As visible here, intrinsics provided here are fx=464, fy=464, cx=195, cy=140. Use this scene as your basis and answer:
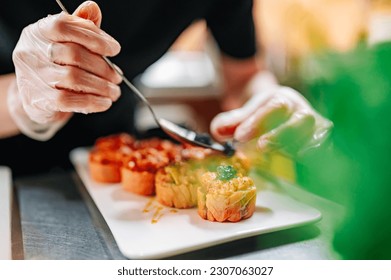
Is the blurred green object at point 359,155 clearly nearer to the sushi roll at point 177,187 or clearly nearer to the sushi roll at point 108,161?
the sushi roll at point 177,187

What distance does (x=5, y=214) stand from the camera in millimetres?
955

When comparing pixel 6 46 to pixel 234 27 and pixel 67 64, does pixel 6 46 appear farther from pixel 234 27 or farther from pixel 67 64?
pixel 234 27

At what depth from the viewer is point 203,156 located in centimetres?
109

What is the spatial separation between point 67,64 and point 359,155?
23.6 inches

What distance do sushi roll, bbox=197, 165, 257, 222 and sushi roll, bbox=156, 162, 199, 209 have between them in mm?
32

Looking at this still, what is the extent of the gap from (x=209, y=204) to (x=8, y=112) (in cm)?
60

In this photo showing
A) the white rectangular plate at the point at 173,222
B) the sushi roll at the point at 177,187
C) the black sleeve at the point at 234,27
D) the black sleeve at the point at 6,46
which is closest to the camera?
the white rectangular plate at the point at 173,222

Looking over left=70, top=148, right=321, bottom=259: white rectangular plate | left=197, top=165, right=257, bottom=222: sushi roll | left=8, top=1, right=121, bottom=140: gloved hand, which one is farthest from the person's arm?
left=197, top=165, right=257, bottom=222: sushi roll

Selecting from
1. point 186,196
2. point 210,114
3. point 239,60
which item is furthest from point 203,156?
point 210,114

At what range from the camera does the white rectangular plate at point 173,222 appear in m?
0.81

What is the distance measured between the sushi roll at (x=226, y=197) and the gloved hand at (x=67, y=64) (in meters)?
0.28

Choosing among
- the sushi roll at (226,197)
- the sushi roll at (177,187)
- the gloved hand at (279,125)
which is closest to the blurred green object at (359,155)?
the gloved hand at (279,125)

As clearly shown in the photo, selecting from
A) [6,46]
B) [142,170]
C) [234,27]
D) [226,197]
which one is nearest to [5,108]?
[6,46]

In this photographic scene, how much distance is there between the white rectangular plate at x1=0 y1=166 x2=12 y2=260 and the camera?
0.83 meters
